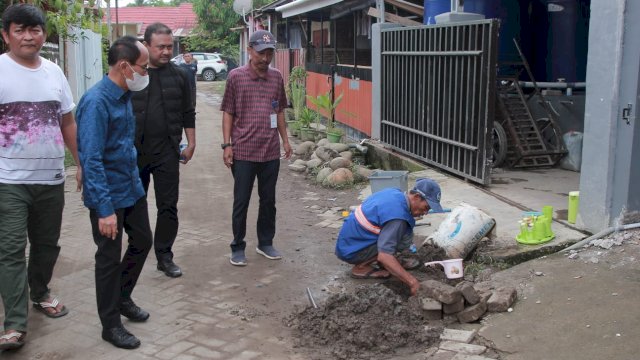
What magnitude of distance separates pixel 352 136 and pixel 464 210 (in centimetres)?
733

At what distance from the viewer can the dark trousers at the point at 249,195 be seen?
540 cm

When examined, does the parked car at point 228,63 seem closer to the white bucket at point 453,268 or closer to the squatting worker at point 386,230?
the squatting worker at point 386,230

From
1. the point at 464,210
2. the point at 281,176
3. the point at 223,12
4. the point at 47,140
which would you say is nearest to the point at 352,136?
the point at 281,176

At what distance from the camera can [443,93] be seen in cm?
807

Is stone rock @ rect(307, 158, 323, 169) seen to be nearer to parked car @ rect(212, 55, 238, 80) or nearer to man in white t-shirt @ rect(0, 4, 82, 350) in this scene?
man in white t-shirt @ rect(0, 4, 82, 350)

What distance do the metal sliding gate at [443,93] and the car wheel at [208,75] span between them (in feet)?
82.4

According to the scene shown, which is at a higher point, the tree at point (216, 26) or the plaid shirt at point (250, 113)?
the tree at point (216, 26)

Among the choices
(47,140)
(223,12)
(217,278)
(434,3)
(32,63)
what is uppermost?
(223,12)

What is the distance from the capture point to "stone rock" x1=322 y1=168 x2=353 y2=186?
8758 millimetres

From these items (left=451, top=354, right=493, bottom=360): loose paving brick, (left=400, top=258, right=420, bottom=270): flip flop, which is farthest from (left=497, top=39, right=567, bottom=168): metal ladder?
(left=451, top=354, right=493, bottom=360): loose paving brick

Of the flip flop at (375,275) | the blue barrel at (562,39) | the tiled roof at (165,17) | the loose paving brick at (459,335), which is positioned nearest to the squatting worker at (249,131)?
the flip flop at (375,275)

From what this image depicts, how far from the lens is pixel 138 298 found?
4688 mm

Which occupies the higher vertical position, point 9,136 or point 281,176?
point 9,136

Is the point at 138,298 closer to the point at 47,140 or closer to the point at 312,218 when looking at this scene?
the point at 47,140
